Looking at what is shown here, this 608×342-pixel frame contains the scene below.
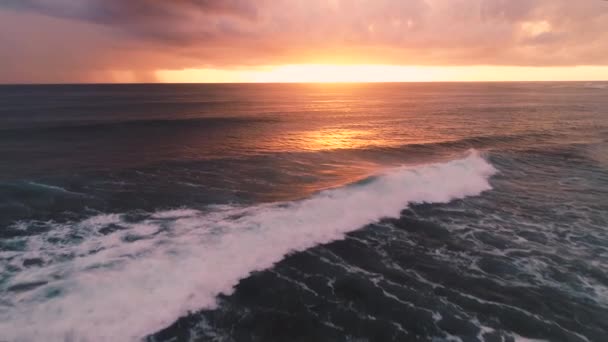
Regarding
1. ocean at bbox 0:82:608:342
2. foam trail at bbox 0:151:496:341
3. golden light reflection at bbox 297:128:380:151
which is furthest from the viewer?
golden light reflection at bbox 297:128:380:151

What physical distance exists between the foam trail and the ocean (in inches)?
2.4

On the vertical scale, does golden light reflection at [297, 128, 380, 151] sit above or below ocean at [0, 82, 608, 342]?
above

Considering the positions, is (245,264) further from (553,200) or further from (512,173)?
(512,173)

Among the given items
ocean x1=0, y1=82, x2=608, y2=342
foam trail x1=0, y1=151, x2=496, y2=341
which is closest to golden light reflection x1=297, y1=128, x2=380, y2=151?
ocean x1=0, y1=82, x2=608, y2=342

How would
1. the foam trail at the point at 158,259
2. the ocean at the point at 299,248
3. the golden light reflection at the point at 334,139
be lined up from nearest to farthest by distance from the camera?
the foam trail at the point at 158,259, the ocean at the point at 299,248, the golden light reflection at the point at 334,139

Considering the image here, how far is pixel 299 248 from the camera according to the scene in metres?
14.4

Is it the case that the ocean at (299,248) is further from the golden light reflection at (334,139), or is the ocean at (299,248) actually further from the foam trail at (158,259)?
the golden light reflection at (334,139)

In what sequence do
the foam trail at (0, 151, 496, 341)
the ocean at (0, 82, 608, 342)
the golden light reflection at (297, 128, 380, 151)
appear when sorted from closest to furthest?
the foam trail at (0, 151, 496, 341) → the ocean at (0, 82, 608, 342) → the golden light reflection at (297, 128, 380, 151)

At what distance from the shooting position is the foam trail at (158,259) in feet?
30.3

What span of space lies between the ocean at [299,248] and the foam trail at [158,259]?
2.4 inches

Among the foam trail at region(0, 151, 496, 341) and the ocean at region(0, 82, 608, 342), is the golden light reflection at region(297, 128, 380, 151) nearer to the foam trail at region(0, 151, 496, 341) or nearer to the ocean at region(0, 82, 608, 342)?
the ocean at region(0, 82, 608, 342)

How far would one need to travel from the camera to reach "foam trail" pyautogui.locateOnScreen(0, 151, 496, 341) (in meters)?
9.25

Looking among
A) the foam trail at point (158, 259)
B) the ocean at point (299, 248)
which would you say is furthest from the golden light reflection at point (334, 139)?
the foam trail at point (158, 259)

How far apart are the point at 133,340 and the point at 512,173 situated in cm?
2956
